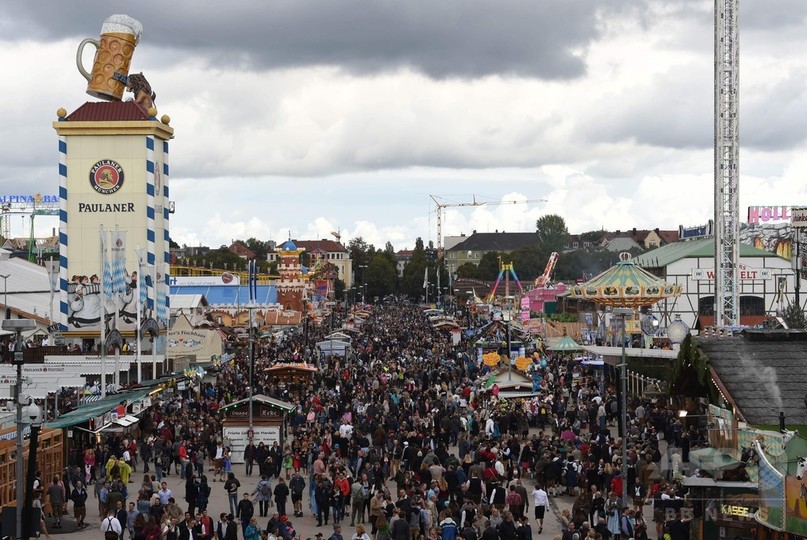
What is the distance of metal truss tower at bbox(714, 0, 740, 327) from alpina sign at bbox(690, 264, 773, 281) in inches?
579

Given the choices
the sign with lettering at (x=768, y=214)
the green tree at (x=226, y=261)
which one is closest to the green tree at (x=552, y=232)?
the green tree at (x=226, y=261)

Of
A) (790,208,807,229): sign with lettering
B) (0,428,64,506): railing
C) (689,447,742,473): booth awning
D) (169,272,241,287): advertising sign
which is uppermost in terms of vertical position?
(790,208,807,229): sign with lettering

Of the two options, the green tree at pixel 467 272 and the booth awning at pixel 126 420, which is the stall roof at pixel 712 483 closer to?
the booth awning at pixel 126 420

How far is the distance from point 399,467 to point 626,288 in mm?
24384

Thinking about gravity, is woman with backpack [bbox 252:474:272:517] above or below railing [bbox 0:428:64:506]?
below

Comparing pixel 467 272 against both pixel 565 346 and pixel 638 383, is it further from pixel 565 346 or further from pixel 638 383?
pixel 638 383

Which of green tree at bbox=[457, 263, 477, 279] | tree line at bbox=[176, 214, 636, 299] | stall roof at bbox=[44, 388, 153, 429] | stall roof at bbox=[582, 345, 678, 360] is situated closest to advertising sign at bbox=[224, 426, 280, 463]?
stall roof at bbox=[44, 388, 153, 429]

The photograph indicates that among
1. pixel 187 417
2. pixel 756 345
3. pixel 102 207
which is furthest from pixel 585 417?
pixel 102 207

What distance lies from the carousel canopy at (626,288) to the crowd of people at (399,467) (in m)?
6.51

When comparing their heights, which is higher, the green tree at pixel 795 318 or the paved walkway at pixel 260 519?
the green tree at pixel 795 318

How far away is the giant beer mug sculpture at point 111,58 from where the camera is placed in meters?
55.6

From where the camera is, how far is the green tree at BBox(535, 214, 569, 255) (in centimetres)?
18762

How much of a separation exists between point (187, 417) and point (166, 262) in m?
25.0

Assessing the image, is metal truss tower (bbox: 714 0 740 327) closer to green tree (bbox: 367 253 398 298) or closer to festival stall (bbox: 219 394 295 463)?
festival stall (bbox: 219 394 295 463)
